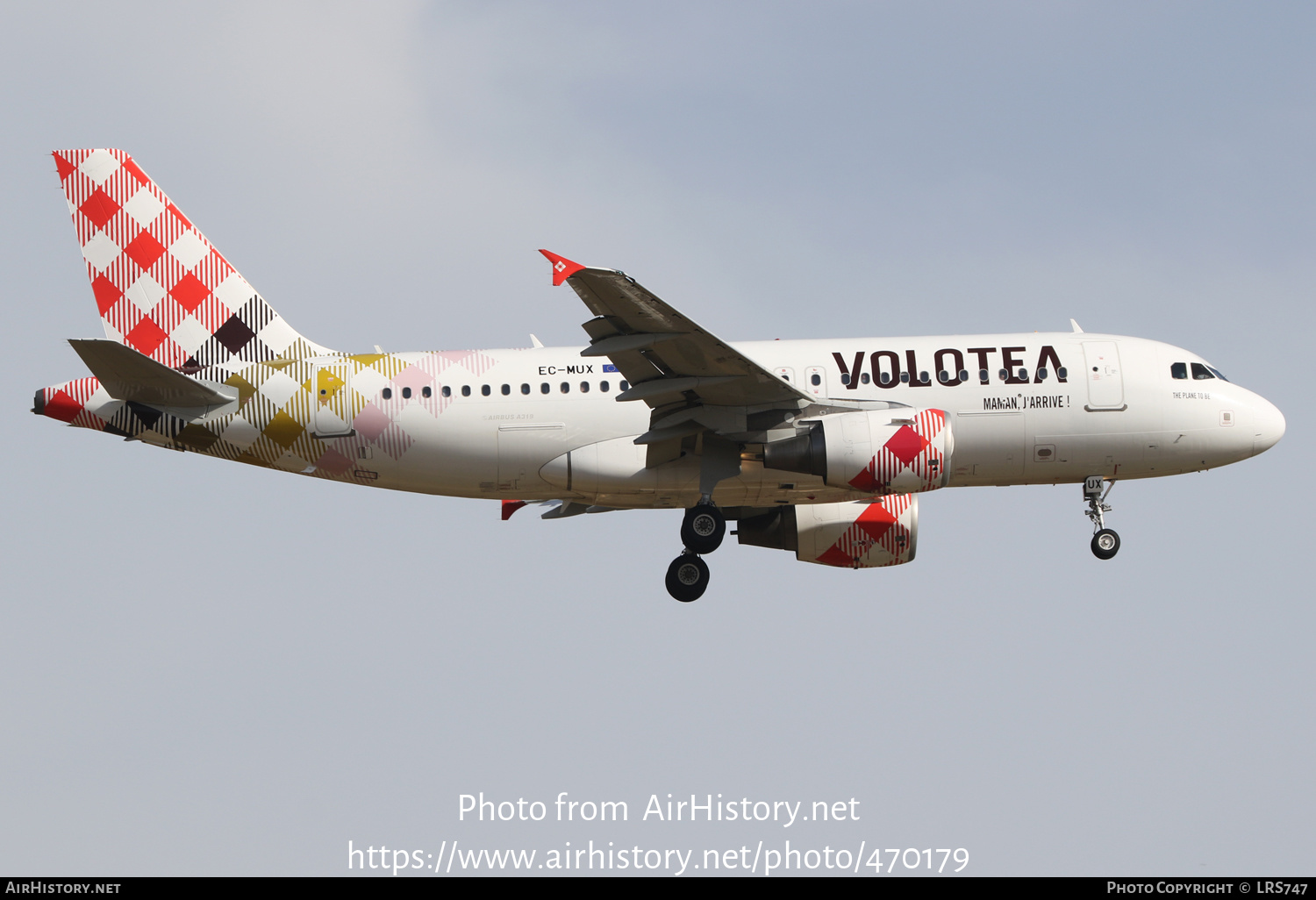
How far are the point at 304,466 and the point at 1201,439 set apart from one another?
2055cm

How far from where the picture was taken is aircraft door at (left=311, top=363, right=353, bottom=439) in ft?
111

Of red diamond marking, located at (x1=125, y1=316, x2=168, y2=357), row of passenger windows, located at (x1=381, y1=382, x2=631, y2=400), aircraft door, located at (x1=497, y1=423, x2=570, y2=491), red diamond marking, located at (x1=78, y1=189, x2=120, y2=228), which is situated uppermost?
red diamond marking, located at (x1=78, y1=189, x2=120, y2=228)

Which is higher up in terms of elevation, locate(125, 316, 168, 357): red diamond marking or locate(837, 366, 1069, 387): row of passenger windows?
locate(125, 316, 168, 357): red diamond marking

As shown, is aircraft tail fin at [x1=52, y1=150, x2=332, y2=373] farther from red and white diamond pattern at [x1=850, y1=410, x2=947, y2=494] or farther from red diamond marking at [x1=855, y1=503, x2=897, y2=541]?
red diamond marking at [x1=855, y1=503, x2=897, y2=541]

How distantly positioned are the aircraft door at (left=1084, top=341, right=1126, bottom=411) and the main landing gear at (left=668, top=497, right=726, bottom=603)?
8922mm

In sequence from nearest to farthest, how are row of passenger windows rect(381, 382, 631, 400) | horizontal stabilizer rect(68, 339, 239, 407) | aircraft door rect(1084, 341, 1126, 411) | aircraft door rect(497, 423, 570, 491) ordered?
horizontal stabilizer rect(68, 339, 239, 407) < aircraft door rect(497, 423, 570, 491) < row of passenger windows rect(381, 382, 631, 400) < aircraft door rect(1084, 341, 1126, 411)

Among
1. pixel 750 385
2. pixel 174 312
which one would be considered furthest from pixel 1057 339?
pixel 174 312

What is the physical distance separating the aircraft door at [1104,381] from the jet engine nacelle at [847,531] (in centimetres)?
588

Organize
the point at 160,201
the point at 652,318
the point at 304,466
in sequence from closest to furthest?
the point at 652,318 < the point at 304,466 < the point at 160,201

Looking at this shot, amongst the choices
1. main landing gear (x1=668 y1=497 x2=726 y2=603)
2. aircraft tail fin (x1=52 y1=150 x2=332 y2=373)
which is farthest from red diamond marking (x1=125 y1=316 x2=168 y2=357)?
main landing gear (x1=668 y1=497 x2=726 y2=603)

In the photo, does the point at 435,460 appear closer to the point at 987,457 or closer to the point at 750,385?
the point at 750,385

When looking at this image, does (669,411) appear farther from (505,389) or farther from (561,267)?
(561,267)

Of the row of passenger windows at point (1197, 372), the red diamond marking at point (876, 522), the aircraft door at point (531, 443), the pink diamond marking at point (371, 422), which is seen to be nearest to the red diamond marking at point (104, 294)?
the pink diamond marking at point (371, 422)

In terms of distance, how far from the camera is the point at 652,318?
98.4 feet
